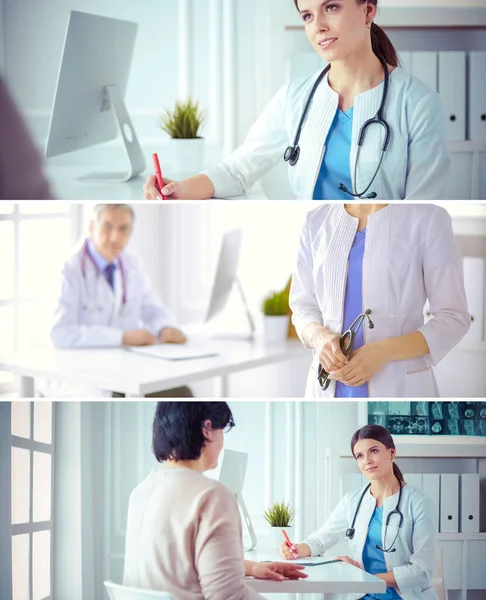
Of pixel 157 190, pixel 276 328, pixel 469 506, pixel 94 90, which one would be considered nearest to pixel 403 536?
pixel 469 506

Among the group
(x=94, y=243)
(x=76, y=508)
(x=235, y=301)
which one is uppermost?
(x=94, y=243)

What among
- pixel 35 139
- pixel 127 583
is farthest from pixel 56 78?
pixel 127 583

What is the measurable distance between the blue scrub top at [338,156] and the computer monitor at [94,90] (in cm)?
42

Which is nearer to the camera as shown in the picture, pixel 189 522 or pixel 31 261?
pixel 189 522

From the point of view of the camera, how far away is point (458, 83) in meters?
2.03

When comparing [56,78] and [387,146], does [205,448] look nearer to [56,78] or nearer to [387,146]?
[387,146]

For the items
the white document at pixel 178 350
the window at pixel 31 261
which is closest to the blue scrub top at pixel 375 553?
the white document at pixel 178 350

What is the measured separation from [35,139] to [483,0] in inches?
40.8

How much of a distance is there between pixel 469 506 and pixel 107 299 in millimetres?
924

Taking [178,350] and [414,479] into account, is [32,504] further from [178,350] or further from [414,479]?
[414,479]

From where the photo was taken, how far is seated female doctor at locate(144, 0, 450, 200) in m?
1.94

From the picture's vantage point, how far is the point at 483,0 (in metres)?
2.02

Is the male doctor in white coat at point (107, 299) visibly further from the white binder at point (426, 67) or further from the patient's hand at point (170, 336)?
the white binder at point (426, 67)

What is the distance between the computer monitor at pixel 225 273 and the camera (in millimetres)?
2064
